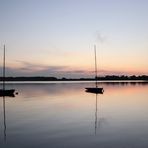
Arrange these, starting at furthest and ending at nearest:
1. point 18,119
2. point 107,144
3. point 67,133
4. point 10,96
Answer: point 10,96, point 18,119, point 67,133, point 107,144

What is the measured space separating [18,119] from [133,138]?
13954 millimetres

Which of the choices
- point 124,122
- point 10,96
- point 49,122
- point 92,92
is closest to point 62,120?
point 49,122

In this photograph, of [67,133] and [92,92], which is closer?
[67,133]

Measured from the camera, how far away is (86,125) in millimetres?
25484

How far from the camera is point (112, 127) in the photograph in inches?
936

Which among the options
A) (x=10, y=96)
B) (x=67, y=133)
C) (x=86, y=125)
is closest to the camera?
(x=67, y=133)

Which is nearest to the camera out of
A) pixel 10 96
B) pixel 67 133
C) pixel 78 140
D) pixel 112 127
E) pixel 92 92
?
pixel 78 140

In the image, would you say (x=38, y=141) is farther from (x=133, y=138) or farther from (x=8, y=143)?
(x=133, y=138)

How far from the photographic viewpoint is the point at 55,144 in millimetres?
17656

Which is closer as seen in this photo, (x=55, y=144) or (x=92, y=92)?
(x=55, y=144)

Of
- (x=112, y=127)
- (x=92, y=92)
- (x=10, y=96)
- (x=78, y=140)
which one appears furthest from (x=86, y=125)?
Result: (x=92, y=92)

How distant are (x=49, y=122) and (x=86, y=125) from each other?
12.7ft

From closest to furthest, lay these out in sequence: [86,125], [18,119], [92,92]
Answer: [86,125] → [18,119] → [92,92]

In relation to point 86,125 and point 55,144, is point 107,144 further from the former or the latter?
point 86,125
